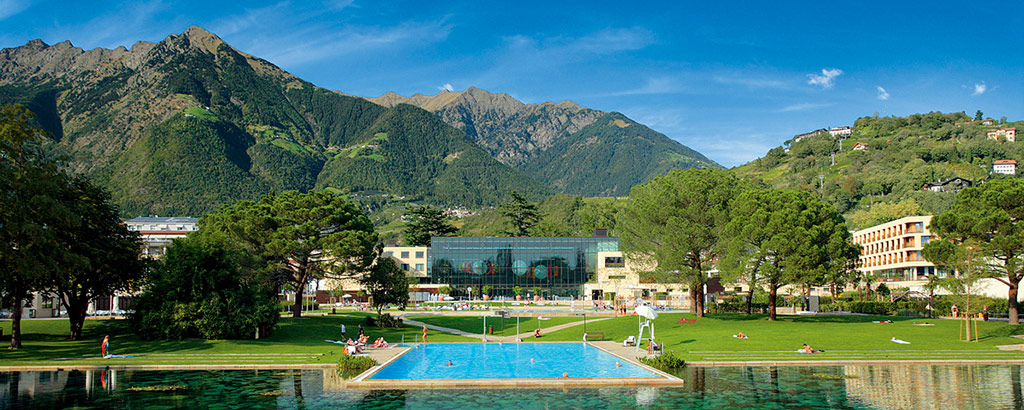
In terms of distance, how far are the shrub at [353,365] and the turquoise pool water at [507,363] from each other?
0.80m

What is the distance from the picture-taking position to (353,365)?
2781 cm

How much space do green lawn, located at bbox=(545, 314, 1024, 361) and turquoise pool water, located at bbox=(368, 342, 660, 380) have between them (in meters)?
4.67

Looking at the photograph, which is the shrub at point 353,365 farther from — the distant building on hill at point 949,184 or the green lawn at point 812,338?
the distant building on hill at point 949,184

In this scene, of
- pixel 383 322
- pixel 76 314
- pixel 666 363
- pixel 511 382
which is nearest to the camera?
pixel 511 382

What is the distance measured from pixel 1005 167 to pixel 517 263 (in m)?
160

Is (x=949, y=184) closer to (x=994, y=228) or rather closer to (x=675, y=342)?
(x=994, y=228)

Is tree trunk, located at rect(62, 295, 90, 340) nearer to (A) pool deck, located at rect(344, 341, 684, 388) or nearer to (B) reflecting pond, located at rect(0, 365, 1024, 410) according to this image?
(B) reflecting pond, located at rect(0, 365, 1024, 410)

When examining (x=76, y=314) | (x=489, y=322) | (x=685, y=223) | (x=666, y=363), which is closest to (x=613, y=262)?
(x=489, y=322)

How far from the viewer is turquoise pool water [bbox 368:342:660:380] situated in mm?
26984

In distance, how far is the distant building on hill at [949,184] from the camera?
165375mm

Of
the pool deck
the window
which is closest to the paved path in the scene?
the pool deck

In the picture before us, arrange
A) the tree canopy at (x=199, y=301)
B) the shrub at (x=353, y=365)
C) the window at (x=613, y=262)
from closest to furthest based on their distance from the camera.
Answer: the shrub at (x=353, y=365), the tree canopy at (x=199, y=301), the window at (x=613, y=262)

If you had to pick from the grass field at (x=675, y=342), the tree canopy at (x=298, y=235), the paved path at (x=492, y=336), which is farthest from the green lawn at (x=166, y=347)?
the tree canopy at (x=298, y=235)

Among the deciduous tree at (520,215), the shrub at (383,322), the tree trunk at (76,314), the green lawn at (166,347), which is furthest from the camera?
the deciduous tree at (520,215)
